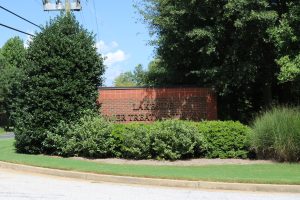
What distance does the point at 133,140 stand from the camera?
57.7 ft

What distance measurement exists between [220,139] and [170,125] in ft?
5.83

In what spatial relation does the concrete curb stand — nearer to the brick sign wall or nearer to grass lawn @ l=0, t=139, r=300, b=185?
grass lawn @ l=0, t=139, r=300, b=185

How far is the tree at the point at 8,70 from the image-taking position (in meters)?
59.6

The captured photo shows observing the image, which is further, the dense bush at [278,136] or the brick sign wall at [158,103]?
the brick sign wall at [158,103]

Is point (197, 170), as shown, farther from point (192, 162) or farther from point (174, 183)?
point (174, 183)

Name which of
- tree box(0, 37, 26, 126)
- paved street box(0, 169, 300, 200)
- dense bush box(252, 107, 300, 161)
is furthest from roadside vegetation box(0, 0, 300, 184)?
tree box(0, 37, 26, 126)

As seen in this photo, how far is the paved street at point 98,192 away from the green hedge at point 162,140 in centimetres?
430

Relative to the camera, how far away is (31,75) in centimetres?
1986

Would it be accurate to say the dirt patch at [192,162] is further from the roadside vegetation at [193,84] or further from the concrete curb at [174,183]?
the concrete curb at [174,183]

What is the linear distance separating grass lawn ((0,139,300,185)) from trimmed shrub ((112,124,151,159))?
4.30 feet

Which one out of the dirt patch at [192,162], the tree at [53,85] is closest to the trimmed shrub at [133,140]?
the dirt patch at [192,162]

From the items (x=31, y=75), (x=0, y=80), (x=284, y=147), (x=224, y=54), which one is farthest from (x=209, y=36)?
(x=0, y=80)

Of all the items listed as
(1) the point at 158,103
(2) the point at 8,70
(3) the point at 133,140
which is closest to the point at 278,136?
(3) the point at 133,140

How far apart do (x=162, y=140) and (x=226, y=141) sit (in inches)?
86.9
